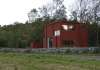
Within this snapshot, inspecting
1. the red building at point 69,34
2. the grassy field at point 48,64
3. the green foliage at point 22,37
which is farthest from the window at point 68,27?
the grassy field at point 48,64

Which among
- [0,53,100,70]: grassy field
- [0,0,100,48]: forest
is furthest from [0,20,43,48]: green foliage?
[0,53,100,70]: grassy field

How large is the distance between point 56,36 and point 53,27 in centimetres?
243

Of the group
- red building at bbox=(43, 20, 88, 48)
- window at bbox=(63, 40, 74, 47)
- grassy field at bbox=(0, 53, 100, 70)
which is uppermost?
red building at bbox=(43, 20, 88, 48)

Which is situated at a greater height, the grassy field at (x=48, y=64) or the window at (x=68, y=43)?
the window at (x=68, y=43)

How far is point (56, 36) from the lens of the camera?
61594 millimetres

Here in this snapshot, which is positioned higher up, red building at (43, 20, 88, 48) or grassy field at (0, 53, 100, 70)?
red building at (43, 20, 88, 48)

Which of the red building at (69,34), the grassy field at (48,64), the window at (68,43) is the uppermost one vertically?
the red building at (69,34)

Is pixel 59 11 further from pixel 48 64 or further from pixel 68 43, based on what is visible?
pixel 48 64

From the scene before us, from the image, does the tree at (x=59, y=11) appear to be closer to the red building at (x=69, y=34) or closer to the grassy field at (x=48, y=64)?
the red building at (x=69, y=34)

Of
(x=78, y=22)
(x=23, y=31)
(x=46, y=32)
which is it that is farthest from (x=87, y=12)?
(x=23, y=31)

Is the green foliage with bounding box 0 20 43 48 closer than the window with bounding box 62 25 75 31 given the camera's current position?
No

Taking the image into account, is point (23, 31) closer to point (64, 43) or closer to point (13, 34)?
point (13, 34)

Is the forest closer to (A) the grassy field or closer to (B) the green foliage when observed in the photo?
(B) the green foliage

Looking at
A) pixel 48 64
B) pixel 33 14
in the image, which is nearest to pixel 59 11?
pixel 33 14
